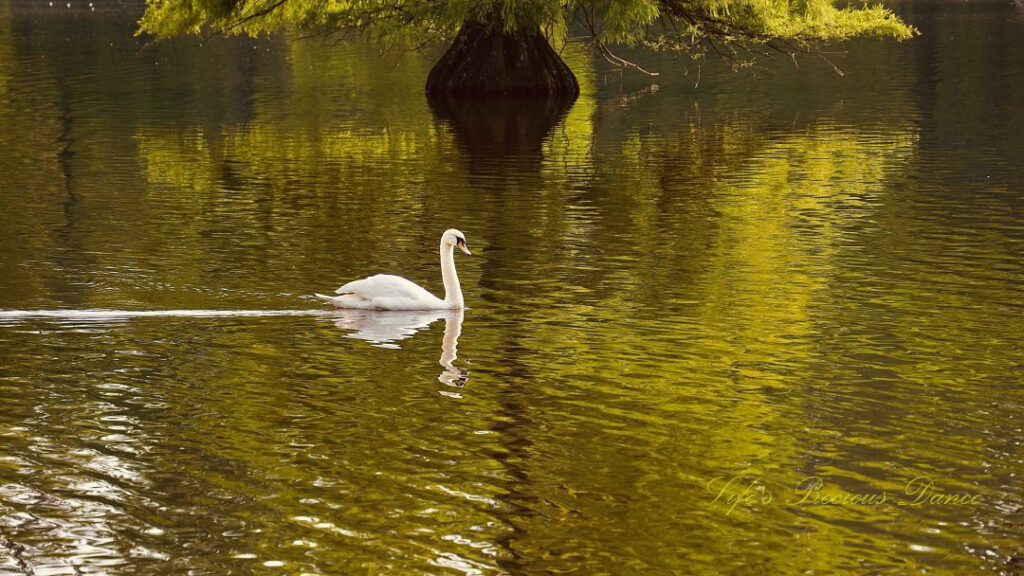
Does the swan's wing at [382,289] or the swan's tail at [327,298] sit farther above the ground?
the swan's wing at [382,289]

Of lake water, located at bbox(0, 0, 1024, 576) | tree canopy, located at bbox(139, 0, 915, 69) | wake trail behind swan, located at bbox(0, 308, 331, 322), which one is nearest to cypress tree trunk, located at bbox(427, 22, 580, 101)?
tree canopy, located at bbox(139, 0, 915, 69)

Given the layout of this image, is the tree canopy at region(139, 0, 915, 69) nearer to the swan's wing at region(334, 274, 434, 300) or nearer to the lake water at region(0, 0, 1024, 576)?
the lake water at region(0, 0, 1024, 576)

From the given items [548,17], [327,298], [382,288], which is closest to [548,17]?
[548,17]

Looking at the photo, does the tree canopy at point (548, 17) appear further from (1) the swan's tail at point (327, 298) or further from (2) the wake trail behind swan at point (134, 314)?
(2) the wake trail behind swan at point (134, 314)

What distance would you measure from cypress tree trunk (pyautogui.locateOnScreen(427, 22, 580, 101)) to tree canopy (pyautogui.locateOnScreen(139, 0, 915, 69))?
96cm

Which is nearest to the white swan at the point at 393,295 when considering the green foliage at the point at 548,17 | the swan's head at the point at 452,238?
the swan's head at the point at 452,238

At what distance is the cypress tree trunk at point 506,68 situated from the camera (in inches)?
1863

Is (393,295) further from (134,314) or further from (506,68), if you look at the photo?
(506,68)

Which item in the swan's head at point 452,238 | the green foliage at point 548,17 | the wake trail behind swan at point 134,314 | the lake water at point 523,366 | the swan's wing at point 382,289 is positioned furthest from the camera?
the green foliage at point 548,17

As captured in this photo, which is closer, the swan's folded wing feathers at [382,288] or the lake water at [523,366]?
the lake water at [523,366]

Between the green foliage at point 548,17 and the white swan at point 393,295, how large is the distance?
25261 mm

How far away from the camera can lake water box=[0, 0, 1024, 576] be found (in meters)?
9.87

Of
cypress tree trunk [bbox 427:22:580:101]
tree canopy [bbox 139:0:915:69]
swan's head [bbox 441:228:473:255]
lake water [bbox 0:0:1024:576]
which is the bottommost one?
lake water [bbox 0:0:1024:576]

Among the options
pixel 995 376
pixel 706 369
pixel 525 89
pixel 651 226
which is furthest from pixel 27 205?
pixel 525 89
